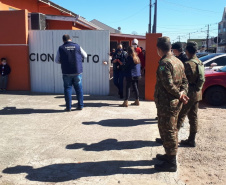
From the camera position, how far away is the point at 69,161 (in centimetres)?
375

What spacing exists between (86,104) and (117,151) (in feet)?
11.0

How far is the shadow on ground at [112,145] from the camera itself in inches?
167

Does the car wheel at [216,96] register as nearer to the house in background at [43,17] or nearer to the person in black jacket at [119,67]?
the person in black jacket at [119,67]

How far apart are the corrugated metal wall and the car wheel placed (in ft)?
10.9

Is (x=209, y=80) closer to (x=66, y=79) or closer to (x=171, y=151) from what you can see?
(x=66, y=79)

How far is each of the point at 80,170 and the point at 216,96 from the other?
18.2ft

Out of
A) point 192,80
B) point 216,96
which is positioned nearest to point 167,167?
point 192,80

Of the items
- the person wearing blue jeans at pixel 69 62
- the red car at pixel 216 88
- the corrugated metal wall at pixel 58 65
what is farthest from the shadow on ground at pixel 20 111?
the red car at pixel 216 88

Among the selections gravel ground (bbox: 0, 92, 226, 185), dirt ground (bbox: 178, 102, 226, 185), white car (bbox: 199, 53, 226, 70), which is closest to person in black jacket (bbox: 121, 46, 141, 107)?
gravel ground (bbox: 0, 92, 226, 185)

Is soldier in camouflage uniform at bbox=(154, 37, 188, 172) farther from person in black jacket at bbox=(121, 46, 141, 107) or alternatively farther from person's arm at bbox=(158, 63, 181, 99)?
person in black jacket at bbox=(121, 46, 141, 107)

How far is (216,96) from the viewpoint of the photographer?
7555 millimetres

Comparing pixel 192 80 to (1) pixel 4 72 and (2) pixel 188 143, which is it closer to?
(2) pixel 188 143

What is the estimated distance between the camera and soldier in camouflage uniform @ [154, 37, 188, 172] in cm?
324

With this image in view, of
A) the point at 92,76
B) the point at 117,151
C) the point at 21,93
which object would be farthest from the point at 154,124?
the point at 21,93
